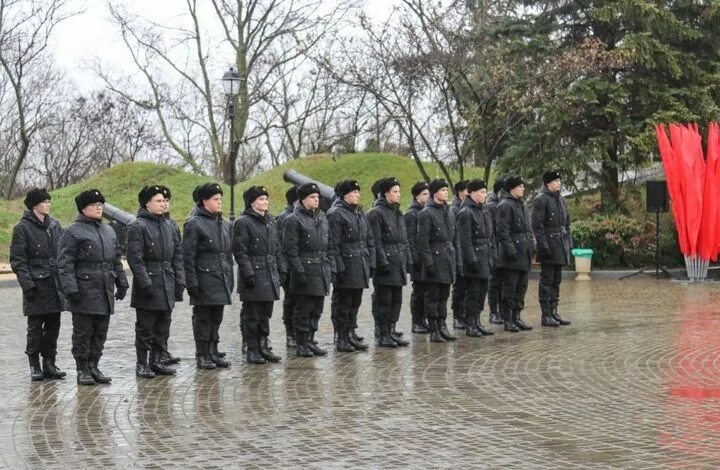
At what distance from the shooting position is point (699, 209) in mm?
23000

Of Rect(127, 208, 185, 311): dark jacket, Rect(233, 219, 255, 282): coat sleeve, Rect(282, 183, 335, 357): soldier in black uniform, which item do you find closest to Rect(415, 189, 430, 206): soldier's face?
Rect(282, 183, 335, 357): soldier in black uniform

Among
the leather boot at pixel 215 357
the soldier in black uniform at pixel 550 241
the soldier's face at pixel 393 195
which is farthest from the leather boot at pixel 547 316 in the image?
the leather boot at pixel 215 357

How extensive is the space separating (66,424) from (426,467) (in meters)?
3.10

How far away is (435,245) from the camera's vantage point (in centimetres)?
1368

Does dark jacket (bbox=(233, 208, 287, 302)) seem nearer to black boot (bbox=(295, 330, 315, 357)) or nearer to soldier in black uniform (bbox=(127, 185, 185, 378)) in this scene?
black boot (bbox=(295, 330, 315, 357))

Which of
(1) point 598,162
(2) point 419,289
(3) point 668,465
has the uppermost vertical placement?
(1) point 598,162

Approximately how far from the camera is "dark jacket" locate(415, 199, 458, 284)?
13.5m

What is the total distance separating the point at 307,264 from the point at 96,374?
2916mm

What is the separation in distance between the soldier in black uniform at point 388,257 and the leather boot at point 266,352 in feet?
5.51

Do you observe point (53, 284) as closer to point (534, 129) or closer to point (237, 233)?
point (237, 233)

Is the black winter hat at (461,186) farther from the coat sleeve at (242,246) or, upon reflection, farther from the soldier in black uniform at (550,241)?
the coat sleeve at (242,246)

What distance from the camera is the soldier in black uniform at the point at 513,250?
14.7m

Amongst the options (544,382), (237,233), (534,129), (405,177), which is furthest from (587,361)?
(405,177)

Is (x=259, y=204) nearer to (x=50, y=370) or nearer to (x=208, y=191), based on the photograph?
(x=208, y=191)
